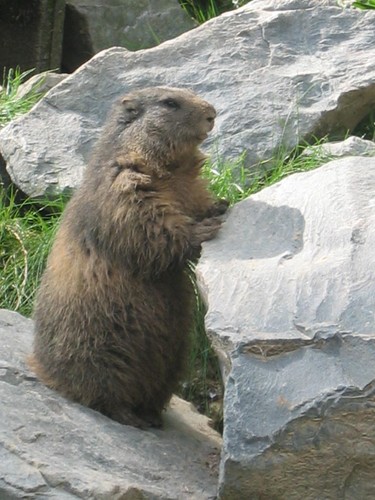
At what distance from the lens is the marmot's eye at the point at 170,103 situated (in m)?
5.62

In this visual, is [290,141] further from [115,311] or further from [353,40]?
[115,311]

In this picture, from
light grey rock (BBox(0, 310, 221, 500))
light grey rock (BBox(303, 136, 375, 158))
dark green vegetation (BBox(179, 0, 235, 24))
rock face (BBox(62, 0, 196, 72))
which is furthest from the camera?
dark green vegetation (BBox(179, 0, 235, 24))

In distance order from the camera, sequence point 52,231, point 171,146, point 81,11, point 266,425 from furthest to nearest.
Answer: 1. point 81,11
2. point 52,231
3. point 171,146
4. point 266,425

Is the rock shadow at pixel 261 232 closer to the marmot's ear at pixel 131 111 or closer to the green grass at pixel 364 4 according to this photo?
the marmot's ear at pixel 131 111

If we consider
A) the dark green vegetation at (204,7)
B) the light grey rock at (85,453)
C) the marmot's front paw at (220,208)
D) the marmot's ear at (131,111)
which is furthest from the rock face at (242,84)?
the dark green vegetation at (204,7)

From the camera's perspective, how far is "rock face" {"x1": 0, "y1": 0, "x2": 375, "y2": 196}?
23.9 feet

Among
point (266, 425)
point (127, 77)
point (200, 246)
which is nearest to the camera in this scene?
point (266, 425)

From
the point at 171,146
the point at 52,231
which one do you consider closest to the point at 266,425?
the point at 171,146

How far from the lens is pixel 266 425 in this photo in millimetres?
4141

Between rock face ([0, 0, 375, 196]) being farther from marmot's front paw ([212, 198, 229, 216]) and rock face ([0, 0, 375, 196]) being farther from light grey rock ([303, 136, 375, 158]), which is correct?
marmot's front paw ([212, 198, 229, 216])

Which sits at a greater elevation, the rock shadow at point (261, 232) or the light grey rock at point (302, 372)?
the rock shadow at point (261, 232)

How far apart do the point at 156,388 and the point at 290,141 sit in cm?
230

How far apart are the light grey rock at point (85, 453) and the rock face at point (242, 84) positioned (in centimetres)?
206

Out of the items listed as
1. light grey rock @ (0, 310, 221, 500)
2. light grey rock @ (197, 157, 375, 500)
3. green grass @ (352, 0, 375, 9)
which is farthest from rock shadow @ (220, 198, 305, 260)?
green grass @ (352, 0, 375, 9)
